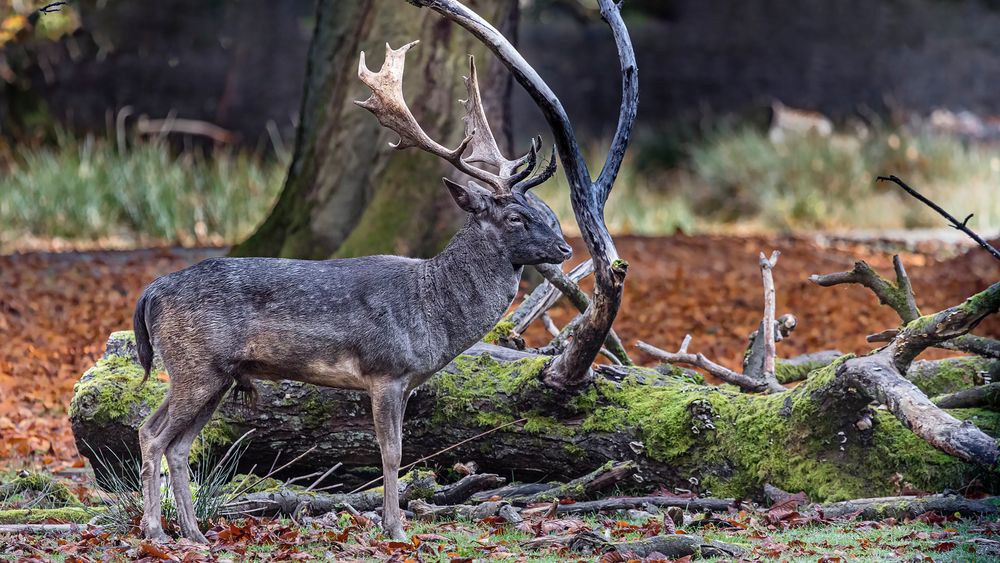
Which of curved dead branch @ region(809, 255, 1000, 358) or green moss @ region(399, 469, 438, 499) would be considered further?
curved dead branch @ region(809, 255, 1000, 358)

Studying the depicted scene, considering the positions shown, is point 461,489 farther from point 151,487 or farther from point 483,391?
point 151,487

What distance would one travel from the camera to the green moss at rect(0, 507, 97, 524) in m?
6.01

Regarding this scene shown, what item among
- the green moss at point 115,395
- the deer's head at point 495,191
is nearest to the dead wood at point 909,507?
the deer's head at point 495,191

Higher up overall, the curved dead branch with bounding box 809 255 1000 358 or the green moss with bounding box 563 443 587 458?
the curved dead branch with bounding box 809 255 1000 358

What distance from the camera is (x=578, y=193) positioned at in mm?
6016

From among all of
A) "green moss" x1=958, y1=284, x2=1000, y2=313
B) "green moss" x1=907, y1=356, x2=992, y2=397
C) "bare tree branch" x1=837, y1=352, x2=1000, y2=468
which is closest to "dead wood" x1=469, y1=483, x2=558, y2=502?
"bare tree branch" x1=837, y1=352, x2=1000, y2=468

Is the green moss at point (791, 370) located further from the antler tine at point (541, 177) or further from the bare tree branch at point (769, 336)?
the antler tine at point (541, 177)

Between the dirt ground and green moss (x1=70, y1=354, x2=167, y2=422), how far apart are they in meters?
1.46

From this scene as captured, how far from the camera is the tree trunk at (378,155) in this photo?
1077 cm

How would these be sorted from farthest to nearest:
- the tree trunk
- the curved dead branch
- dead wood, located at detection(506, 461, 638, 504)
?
the tree trunk
the curved dead branch
dead wood, located at detection(506, 461, 638, 504)

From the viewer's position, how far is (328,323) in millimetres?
5660

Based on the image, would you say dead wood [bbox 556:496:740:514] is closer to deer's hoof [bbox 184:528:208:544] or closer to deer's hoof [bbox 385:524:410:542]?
deer's hoof [bbox 385:524:410:542]

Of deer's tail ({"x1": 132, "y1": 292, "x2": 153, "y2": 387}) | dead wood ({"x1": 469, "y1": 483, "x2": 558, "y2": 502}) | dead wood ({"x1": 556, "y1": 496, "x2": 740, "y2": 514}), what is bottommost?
dead wood ({"x1": 469, "y1": 483, "x2": 558, "y2": 502})

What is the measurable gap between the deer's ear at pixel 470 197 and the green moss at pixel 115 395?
2149 mm
